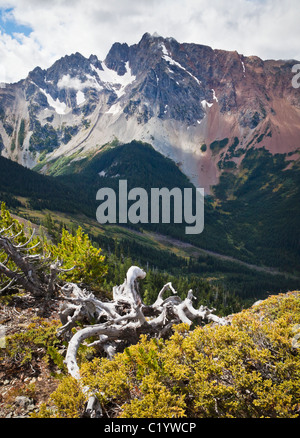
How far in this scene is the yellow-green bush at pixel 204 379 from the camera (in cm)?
593

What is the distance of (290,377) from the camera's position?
6.39 m

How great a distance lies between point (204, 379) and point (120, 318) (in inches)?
202

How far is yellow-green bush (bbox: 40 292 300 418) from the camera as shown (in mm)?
5926

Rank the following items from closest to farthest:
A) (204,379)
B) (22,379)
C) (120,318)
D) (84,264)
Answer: (204,379)
(22,379)
(120,318)
(84,264)

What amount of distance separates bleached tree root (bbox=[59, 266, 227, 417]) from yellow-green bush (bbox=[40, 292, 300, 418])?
188 centimetres

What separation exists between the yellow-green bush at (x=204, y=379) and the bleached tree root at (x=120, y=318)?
6.17 ft

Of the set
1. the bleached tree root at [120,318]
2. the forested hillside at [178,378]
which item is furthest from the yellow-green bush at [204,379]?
the bleached tree root at [120,318]

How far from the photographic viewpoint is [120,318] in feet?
36.1

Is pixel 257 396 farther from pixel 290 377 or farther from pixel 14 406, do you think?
pixel 14 406

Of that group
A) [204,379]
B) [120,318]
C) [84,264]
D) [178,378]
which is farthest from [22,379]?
[84,264]
